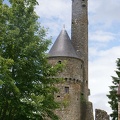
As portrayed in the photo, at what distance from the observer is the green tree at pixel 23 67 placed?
1666 cm

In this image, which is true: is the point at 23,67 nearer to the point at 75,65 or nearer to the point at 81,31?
the point at 75,65

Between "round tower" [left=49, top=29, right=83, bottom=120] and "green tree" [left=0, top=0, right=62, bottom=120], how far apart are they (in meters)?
17.3

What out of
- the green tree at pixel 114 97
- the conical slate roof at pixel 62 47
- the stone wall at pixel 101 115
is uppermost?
the conical slate roof at pixel 62 47

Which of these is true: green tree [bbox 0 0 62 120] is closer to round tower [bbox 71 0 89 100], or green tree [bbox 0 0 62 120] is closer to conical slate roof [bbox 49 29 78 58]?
conical slate roof [bbox 49 29 78 58]

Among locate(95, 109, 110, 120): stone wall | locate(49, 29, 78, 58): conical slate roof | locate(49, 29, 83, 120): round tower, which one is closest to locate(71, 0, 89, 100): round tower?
locate(49, 29, 78, 58): conical slate roof

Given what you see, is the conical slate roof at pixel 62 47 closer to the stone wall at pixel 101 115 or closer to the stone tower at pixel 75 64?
the stone tower at pixel 75 64

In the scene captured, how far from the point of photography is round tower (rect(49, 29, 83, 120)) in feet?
116

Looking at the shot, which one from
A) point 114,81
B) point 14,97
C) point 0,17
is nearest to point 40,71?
point 14,97

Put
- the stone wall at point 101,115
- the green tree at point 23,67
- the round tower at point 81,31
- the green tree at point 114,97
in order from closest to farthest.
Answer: the green tree at point 23,67 < the stone wall at point 101,115 < the green tree at point 114,97 < the round tower at point 81,31

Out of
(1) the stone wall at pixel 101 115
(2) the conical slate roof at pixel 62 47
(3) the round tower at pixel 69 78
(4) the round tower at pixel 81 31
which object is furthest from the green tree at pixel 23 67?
(4) the round tower at pixel 81 31

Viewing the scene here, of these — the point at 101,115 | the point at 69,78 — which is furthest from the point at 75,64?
the point at 101,115

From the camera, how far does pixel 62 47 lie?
123 feet

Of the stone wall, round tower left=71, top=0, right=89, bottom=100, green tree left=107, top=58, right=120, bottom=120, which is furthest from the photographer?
round tower left=71, top=0, right=89, bottom=100

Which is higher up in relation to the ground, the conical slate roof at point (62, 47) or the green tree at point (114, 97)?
the conical slate roof at point (62, 47)
